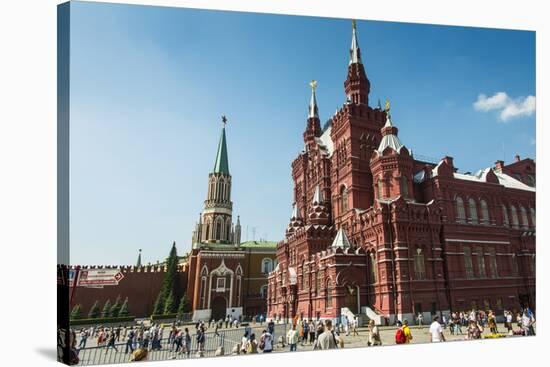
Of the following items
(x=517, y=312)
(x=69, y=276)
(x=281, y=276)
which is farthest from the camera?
(x=281, y=276)

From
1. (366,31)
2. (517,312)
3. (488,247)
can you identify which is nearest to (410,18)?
(366,31)

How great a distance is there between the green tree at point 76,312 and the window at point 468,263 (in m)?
21.1

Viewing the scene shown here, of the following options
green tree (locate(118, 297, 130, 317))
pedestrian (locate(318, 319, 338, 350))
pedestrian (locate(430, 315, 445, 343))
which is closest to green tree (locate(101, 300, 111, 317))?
green tree (locate(118, 297, 130, 317))

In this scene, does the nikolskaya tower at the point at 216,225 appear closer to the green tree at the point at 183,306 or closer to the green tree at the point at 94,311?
the green tree at the point at 183,306

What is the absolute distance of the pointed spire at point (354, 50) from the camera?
19.9 meters

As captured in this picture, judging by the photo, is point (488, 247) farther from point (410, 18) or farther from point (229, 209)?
point (229, 209)

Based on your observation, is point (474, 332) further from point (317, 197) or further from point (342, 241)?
point (317, 197)

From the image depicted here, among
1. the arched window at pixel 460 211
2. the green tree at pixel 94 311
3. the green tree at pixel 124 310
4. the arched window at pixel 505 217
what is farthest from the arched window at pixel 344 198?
the green tree at pixel 94 311

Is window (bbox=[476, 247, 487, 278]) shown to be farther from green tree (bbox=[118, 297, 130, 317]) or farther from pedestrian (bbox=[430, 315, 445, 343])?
green tree (bbox=[118, 297, 130, 317])

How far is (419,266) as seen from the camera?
24.0 meters

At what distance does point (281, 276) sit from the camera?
33000mm

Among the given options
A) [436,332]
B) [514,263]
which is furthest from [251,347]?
[514,263]

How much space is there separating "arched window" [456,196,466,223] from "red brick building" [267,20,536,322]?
0.07m

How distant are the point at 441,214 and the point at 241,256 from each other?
1575 cm
